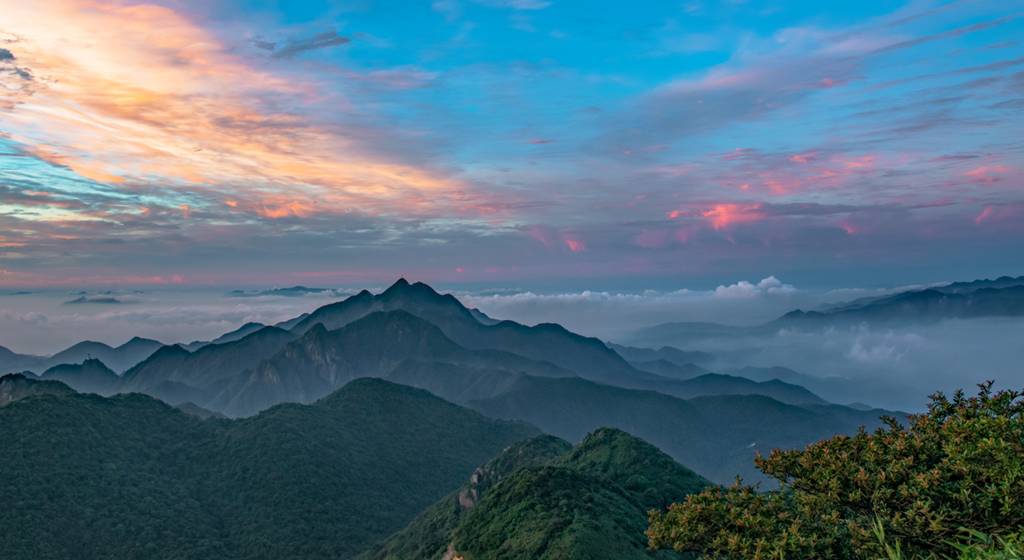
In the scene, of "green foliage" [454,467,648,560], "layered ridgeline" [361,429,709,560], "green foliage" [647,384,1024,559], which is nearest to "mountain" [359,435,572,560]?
"layered ridgeline" [361,429,709,560]

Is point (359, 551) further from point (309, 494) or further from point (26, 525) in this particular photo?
point (26, 525)

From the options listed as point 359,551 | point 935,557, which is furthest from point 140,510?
point 935,557

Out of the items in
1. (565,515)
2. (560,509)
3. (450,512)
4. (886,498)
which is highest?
(886,498)

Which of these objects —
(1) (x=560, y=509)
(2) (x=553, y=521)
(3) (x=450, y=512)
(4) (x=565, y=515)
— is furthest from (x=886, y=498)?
(3) (x=450, y=512)

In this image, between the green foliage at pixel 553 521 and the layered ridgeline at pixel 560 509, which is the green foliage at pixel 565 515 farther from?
the layered ridgeline at pixel 560 509

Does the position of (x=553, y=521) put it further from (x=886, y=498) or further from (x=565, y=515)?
(x=886, y=498)

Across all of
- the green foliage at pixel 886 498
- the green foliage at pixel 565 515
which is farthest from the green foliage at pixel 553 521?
the green foliage at pixel 886 498

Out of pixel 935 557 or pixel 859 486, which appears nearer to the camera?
pixel 935 557

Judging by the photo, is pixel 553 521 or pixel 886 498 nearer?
pixel 886 498
